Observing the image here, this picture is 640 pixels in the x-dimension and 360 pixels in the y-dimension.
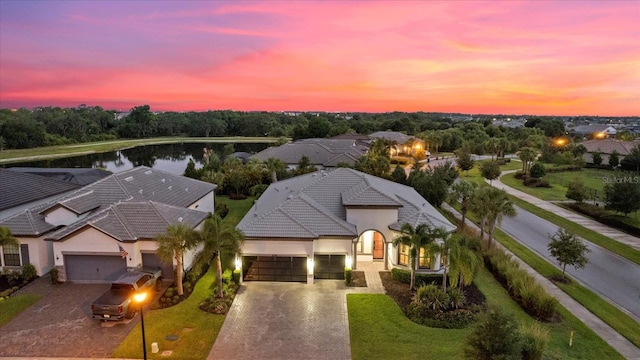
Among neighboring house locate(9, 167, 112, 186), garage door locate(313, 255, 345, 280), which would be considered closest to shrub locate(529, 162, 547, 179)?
garage door locate(313, 255, 345, 280)

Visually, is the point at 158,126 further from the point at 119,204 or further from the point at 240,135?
the point at 119,204

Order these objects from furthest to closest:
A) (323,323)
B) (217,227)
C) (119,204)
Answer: (119,204), (217,227), (323,323)

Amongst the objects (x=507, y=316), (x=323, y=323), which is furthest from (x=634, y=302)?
(x=323, y=323)

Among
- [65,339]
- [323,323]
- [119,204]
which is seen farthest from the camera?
[119,204]

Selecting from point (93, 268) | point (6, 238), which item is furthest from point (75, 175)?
point (93, 268)

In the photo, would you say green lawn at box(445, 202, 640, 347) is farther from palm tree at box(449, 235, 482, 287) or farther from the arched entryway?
the arched entryway

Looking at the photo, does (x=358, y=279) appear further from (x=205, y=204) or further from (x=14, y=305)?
(x=14, y=305)

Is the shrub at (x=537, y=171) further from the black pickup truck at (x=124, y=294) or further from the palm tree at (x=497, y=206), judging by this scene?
the black pickup truck at (x=124, y=294)
